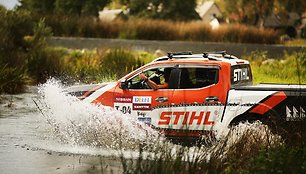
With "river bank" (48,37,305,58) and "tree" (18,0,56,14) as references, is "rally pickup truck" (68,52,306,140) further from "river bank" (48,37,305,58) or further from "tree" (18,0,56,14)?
"tree" (18,0,56,14)

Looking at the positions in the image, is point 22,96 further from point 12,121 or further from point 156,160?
point 156,160

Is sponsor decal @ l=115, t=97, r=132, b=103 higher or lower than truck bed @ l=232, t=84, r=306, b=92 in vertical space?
lower

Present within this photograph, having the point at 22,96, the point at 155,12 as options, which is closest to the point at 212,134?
the point at 22,96

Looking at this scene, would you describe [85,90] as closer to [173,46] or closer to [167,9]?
[173,46]

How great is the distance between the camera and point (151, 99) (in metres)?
14.7

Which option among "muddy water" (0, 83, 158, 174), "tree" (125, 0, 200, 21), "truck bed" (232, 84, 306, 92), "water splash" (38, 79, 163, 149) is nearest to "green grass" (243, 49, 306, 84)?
"muddy water" (0, 83, 158, 174)

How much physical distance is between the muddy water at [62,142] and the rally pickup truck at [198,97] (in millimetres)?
394

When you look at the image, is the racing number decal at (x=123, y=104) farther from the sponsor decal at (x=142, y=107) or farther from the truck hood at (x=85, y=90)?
the truck hood at (x=85, y=90)

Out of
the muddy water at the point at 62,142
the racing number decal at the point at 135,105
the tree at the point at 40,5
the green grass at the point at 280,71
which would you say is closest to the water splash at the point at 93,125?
the muddy water at the point at 62,142

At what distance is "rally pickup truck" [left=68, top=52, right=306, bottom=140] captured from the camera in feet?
45.3

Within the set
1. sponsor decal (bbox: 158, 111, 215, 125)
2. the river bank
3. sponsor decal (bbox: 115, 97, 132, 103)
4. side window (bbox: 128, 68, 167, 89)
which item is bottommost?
the river bank

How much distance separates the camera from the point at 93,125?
15328 mm

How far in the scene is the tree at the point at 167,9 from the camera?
195 ft

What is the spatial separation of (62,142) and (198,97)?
297 cm
